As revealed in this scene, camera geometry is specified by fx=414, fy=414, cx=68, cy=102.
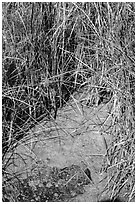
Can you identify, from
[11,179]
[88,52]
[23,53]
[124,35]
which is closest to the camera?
[11,179]

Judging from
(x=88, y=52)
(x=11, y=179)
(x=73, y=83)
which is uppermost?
(x=88, y=52)

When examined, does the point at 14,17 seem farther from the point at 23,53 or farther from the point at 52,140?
the point at 52,140

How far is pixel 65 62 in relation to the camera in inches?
97.4

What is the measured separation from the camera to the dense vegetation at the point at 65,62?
2105 millimetres

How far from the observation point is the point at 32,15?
7.62ft

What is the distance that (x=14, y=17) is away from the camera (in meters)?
2.35

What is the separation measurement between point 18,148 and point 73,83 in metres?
0.61

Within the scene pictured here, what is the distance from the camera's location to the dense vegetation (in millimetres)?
2105

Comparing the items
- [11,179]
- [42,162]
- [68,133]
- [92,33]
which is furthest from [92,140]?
[92,33]

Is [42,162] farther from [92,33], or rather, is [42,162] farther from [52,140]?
[92,33]

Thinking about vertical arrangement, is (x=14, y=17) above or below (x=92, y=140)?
above

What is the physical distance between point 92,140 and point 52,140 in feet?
0.73

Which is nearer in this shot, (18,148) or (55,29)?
(18,148)

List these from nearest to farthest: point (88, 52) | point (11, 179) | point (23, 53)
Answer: point (11, 179)
point (23, 53)
point (88, 52)
